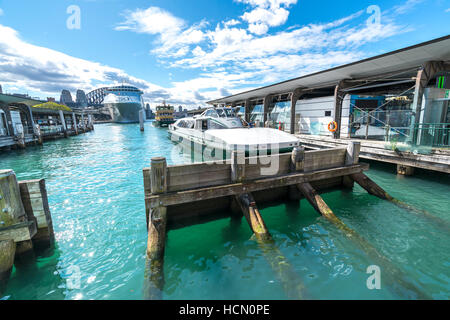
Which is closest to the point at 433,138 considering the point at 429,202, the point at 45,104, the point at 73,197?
the point at 429,202

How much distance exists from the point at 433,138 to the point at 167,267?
35.5 feet

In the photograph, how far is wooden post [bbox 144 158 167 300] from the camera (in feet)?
10.3

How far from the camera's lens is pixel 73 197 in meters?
6.88

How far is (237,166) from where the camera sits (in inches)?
200

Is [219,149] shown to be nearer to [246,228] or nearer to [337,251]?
[246,228]

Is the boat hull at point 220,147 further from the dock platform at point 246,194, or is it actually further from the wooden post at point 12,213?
the wooden post at point 12,213

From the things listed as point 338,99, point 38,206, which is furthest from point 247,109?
point 38,206

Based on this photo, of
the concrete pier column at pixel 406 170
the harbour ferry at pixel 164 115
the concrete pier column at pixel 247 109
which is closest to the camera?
the concrete pier column at pixel 406 170

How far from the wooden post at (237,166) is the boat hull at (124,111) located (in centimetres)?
8269

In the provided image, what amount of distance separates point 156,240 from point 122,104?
275 feet

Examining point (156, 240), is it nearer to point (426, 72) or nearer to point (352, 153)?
point (352, 153)

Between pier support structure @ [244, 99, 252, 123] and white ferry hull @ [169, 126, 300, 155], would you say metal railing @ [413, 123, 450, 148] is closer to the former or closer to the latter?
white ferry hull @ [169, 126, 300, 155]

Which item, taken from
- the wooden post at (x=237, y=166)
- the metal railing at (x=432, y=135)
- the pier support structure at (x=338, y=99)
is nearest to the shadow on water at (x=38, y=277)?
the wooden post at (x=237, y=166)

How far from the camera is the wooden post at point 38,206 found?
12.4 ft
